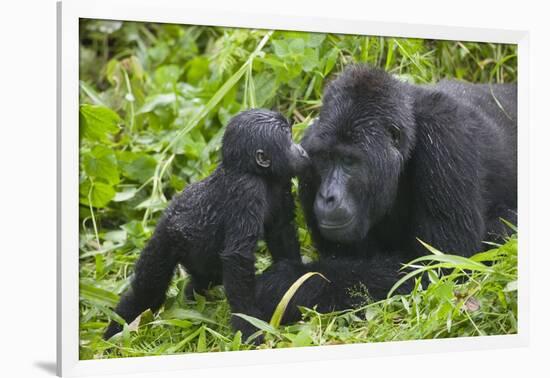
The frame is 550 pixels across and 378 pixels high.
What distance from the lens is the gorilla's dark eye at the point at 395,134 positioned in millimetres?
4520

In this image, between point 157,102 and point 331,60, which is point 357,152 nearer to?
point 331,60

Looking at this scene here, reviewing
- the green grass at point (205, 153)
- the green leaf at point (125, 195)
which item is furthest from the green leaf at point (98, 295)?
the green leaf at point (125, 195)

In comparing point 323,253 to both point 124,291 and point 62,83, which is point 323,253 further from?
point 62,83

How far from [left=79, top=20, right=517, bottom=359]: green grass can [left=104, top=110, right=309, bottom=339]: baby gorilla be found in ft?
0.43

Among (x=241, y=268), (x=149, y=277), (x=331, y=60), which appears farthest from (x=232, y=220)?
Result: (x=331, y=60)

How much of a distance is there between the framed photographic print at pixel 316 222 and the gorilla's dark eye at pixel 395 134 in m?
0.01

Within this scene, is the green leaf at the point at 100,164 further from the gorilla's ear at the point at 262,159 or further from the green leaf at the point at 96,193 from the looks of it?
the gorilla's ear at the point at 262,159

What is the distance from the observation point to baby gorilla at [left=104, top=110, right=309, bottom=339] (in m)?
4.18

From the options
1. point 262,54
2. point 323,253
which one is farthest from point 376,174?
point 262,54

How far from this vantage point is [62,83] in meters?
3.86

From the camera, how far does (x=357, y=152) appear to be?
4.43 m

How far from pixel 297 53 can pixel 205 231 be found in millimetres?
1413

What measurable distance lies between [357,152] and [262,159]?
1.64ft

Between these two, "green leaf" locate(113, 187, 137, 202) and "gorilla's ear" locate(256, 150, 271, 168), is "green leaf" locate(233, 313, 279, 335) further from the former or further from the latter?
"green leaf" locate(113, 187, 137, 202)
